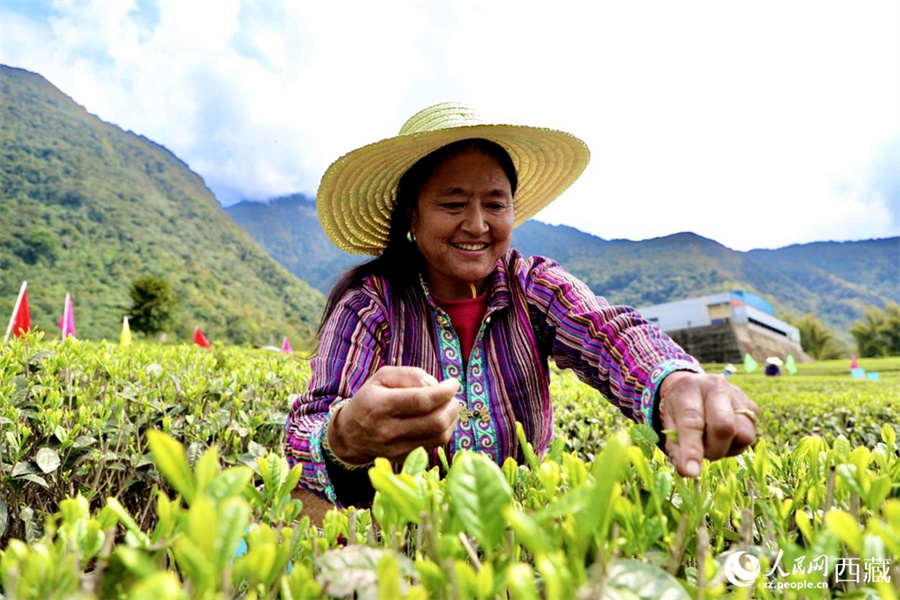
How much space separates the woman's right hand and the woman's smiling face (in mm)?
842

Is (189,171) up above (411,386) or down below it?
above

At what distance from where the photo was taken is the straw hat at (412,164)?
1946 millimetres

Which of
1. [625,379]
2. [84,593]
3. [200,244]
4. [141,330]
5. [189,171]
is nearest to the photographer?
[84,593]

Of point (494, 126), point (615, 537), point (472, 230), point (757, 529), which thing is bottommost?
point (757, 529)

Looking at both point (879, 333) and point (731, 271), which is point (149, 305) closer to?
point (879, 333)

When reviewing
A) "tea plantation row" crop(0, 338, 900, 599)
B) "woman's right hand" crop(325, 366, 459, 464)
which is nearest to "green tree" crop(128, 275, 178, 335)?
"woman's right hand" crop(325, 366, 459, 464)

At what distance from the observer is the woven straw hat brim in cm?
196

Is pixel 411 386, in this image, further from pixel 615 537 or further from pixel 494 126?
pixel 494 126

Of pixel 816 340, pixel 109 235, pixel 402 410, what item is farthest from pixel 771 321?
pixel 109 235

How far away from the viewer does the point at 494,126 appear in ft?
6.24

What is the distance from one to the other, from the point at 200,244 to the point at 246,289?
11231mm

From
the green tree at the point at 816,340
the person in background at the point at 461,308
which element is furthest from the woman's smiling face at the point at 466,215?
the green tree at the point at 816,340

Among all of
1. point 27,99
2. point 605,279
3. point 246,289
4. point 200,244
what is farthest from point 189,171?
point 605,279

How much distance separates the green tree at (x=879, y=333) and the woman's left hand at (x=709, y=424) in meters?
44.7
